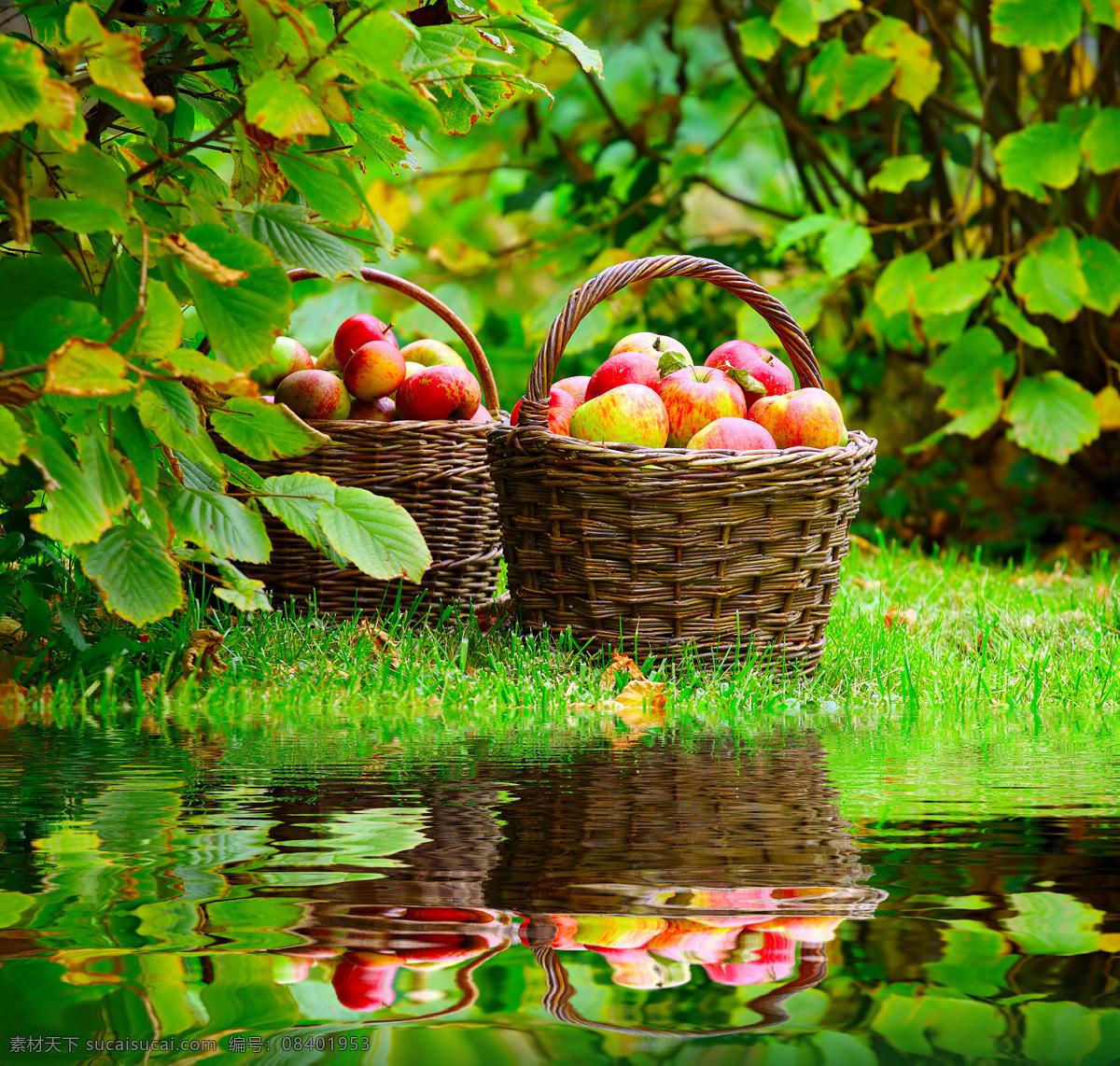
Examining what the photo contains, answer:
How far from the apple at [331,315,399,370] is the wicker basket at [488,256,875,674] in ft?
1.83

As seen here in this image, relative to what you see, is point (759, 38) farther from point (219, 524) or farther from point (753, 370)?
point (219, 524)

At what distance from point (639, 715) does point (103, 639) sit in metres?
0.77

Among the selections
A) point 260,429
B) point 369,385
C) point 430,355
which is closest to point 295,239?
point 260,429

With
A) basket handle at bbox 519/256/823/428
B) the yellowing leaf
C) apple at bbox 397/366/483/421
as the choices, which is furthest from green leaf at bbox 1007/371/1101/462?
the yellowing leaf

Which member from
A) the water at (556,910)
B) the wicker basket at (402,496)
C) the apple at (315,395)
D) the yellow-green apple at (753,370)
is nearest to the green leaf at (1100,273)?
the yellow-green apple at (753,370)

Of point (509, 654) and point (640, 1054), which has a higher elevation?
point (509, 654)

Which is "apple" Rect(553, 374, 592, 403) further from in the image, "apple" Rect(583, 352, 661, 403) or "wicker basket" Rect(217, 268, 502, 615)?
"wicker basket" Rect(217, 268, 502, 615)

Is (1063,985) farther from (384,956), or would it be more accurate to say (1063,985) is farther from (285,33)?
(285,33)

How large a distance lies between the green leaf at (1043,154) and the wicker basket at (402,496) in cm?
187

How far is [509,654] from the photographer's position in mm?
1974

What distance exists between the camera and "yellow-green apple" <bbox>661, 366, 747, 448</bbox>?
2.13 meters

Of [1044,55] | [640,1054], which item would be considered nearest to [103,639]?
[640,1054]

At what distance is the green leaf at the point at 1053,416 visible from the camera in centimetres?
345

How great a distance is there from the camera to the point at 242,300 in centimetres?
119
